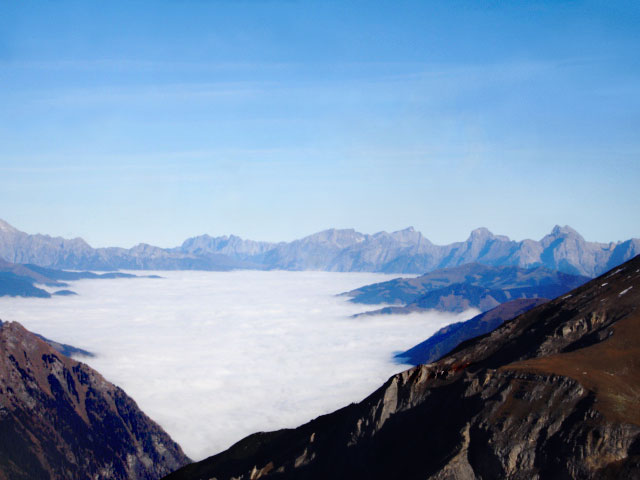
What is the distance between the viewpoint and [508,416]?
106 meters

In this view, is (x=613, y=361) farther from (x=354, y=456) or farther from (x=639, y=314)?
(x=354, y=456)

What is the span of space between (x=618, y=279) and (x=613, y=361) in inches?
1910

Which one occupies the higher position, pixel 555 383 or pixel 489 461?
pixel 555 383

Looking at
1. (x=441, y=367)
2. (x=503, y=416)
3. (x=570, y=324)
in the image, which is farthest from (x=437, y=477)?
(x=570, y=324)

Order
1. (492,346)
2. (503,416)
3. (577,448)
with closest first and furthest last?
(577,448) → (503,416) → (492,346)

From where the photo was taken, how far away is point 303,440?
476 feet

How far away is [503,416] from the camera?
350 ft

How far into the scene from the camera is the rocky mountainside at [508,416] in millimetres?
98125

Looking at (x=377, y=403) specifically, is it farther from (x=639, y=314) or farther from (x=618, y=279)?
(x=618, y=279)

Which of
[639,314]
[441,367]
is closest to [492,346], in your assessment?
[441,367]

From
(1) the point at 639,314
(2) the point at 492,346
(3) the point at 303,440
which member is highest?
(1) the point at 639,314

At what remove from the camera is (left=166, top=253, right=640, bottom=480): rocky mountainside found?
322 feet

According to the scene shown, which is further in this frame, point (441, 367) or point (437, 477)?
point (441, 367)

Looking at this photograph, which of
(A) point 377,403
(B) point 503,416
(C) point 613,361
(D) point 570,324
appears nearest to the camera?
(B) point 503,416
